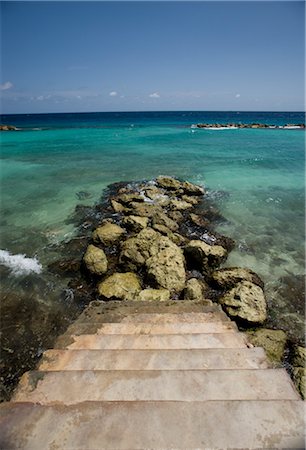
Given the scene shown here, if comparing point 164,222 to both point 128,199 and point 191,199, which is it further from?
point 191,199

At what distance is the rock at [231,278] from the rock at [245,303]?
20.6 inches

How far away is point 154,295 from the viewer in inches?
269

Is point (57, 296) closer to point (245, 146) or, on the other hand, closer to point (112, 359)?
point (112, 359)

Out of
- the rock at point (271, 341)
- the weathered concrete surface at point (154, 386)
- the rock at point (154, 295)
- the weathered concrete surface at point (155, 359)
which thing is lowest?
the rock at point (271, 341)

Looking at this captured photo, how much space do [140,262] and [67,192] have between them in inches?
384

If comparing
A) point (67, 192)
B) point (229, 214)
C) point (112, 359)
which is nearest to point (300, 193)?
point (229, 214)

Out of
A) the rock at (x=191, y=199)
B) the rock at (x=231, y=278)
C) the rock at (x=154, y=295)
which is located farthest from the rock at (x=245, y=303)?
the rock at (x=191, y=199)

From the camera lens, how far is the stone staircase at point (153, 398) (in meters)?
2.19

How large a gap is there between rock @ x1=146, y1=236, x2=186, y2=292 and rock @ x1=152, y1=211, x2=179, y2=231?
257cm

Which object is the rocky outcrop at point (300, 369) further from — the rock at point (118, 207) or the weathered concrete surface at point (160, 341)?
the rock at point (118, 207)

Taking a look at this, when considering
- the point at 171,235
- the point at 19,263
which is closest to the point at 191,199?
the point at 171,235

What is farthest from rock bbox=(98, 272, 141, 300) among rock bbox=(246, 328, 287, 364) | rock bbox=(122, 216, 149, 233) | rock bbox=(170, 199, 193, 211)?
rock bbox=(170, 199, 193, 211)

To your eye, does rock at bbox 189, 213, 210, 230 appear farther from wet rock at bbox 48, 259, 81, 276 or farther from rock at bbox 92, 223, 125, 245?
wet rock at bbox 48, 259, 81, 276

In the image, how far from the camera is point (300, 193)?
16422 millimetres
